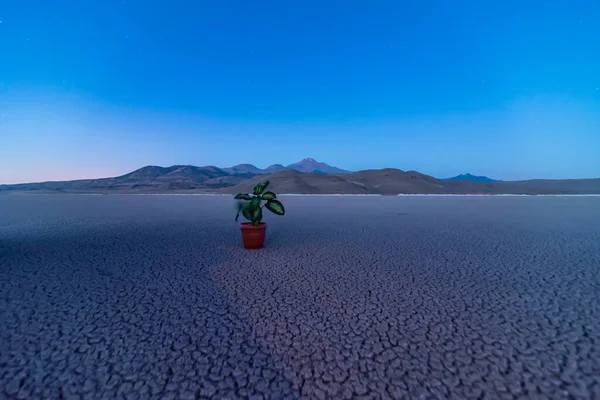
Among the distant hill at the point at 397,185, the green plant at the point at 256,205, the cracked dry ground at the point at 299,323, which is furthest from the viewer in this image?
the distant hill at the point at 397,185

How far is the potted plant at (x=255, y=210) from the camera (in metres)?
4.95

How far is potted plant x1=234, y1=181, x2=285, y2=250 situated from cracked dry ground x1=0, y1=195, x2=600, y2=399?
0.37 metres

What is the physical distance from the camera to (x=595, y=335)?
2.30 m

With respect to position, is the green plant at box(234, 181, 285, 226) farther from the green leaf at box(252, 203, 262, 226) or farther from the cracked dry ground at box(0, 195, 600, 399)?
the cracked dry ground at box(0, 195, 600, 399)

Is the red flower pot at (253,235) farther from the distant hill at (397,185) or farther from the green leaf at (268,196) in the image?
the distant hill at (397,185)

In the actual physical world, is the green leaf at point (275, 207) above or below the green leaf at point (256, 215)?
above

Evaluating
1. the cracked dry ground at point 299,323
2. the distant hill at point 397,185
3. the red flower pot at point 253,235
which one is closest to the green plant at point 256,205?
the red flower pot at point 253,235

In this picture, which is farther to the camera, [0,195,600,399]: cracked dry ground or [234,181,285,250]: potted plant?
[234,181,285,250]: potted plant

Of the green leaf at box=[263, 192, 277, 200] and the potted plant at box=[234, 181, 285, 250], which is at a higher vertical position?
the green leaf at box=[263, 192, 277, 200]

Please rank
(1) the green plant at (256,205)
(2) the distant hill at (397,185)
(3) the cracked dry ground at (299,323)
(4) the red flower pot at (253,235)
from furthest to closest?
(2) the distant hill at (397,185) < (4) the red flower pot at (253,235) < (1) the green plant at (256,205) < (3) the cracked dry ground at (299,323)

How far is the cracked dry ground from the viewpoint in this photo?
5.86ft

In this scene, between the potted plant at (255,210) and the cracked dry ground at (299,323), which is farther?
the potted plant at (255,210)

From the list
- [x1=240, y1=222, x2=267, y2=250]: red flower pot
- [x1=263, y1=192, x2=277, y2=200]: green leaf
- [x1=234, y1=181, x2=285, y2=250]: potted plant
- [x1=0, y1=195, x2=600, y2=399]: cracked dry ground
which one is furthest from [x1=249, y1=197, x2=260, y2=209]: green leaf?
[x1=0, y1=195, x2=600, y2=399]: cracked dry ground

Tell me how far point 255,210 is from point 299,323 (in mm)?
2806
